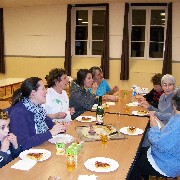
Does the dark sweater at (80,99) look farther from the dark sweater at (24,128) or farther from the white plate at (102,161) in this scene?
the white plate at (102,161)

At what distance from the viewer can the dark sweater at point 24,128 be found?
2.26m

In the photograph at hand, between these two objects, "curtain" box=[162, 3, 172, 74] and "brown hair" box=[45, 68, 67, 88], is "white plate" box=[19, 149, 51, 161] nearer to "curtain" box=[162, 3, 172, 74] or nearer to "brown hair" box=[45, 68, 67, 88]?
"brown hair" box=[45, 68, 67, 88]

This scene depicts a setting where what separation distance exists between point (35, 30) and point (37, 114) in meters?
6.62

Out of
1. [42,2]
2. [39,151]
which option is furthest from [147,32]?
[39,151]

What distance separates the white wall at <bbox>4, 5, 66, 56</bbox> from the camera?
8.43 metres

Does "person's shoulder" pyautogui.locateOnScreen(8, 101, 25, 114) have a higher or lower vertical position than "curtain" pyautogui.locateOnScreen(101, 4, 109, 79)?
lower

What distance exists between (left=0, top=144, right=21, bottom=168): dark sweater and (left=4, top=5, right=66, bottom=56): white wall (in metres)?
6.58

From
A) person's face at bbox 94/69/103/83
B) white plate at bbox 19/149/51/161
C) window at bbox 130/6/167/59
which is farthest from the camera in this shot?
window at bbox 130/6/167/59

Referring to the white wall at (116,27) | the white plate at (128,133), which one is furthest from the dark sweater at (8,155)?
the white wall at (116,27)

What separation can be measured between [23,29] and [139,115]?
21.1 feet

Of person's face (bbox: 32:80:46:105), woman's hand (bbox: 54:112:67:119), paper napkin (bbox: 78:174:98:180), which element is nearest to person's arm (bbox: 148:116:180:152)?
paper napkin (bbox: 78:174:98:180)

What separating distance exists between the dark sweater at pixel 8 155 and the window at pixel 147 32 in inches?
258

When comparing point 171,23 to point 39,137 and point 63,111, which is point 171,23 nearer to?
point 63,111

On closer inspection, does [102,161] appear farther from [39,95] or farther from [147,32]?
[147,32]
